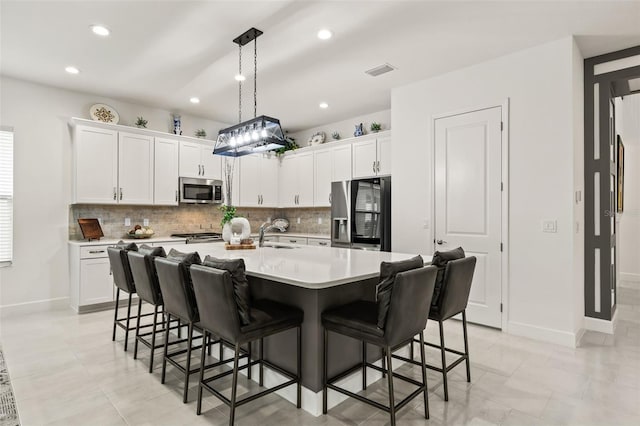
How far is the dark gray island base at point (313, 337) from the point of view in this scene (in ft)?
7.20

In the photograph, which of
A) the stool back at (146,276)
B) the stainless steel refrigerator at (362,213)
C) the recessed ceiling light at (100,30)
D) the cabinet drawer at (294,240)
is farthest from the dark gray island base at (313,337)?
the cabinet drawer at (294,240)

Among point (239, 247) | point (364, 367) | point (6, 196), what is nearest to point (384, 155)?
point (239, 247)

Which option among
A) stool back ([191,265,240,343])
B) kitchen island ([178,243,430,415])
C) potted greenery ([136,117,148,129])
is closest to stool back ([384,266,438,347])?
kitchen island ([178,243,430,415])

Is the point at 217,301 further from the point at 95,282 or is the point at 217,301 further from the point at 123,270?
the point at 95,282

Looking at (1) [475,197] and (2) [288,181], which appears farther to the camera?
(2) [288,181]

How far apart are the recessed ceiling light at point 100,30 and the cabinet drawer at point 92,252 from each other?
2513 millimetres

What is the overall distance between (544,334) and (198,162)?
199 inches

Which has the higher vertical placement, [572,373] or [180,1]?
[180,1]

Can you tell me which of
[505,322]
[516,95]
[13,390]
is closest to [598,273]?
[505,322]

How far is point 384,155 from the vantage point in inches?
204

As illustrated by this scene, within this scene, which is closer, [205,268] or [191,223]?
[205,268]

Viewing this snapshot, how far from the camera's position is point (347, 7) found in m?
2.82

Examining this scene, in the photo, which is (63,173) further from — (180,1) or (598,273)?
(598,273)

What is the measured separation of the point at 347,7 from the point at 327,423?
2.94 m
